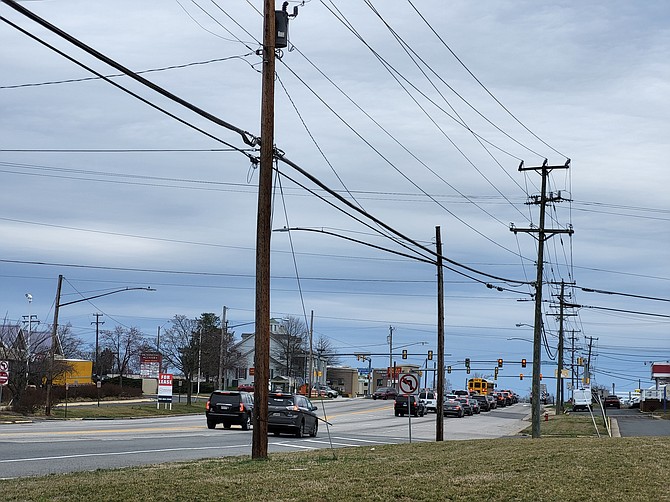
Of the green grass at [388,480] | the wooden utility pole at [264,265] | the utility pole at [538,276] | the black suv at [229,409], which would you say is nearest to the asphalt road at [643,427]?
the utility pole at [538,276]

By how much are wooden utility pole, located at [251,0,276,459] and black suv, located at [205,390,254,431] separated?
73.4 feet

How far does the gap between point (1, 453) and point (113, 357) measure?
358ft

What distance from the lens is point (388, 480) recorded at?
570 inches

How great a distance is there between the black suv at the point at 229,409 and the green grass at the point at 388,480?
22.8 metres

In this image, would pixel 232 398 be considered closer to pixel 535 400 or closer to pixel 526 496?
pixel 535 400

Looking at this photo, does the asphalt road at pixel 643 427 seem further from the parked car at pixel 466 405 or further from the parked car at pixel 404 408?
the parked car at pixel 404 408

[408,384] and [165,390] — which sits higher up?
[408,384]

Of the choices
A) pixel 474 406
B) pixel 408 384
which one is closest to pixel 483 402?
pixel 474 406

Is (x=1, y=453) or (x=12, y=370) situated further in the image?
(x=12, y=370)

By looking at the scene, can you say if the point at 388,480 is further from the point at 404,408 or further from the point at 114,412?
the point at 404,408

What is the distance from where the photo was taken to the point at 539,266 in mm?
47188

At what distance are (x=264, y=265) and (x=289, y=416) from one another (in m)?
18.5

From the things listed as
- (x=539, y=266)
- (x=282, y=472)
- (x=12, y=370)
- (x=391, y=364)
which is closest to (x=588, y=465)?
(x=282, y=472)

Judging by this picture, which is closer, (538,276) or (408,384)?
(408,384)
